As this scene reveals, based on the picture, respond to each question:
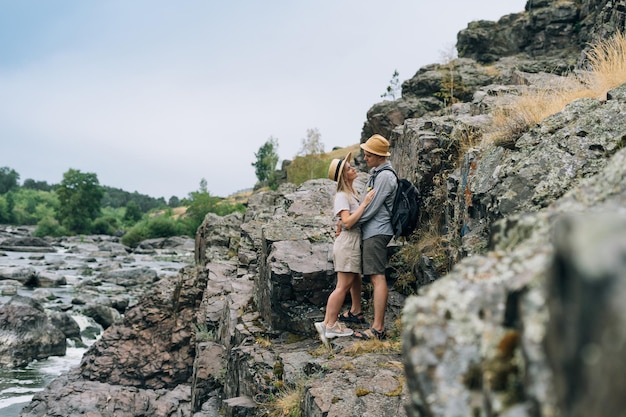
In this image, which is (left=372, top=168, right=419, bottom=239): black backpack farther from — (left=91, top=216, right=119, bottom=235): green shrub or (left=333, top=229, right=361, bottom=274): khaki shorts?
(left=91, top=216, right=119, bottom=235): green shrub

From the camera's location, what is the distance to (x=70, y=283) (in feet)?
125

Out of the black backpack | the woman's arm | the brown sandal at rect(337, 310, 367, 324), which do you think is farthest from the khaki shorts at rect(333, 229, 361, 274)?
the brown sandal at rect(337, 310, 367, 324)

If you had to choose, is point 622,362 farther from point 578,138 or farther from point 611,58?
point 611,58

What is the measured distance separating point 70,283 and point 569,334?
4164cm

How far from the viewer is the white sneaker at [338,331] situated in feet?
28.2

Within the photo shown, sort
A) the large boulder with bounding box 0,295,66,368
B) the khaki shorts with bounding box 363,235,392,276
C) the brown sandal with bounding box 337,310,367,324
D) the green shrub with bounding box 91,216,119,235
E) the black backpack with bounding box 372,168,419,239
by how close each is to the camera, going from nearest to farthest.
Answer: the khaki shorts with bounding box 363,235,392,276 → the black backpack with bounding box 372,168,419,239 → the brown sandal with bounding box 337,310,367,324 → the large boulder with bounding box 0,295,66,368 → the green shrub with bounding box 91,216,119,235

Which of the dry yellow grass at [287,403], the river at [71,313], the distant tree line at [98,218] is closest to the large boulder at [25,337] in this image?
the river at [71,313]

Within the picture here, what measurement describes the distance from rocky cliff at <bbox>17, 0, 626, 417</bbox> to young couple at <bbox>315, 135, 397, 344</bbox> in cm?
42

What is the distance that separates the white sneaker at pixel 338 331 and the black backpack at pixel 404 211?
6.23ft

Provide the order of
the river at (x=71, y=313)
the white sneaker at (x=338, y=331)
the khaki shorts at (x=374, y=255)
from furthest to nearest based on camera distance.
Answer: the river at (x=71, y=313) → the white sneaker at (x=338, y=331) → the khaki shorts at (x=374, y=255)

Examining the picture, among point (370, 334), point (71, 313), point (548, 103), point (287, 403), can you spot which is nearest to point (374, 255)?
point (370, 334)

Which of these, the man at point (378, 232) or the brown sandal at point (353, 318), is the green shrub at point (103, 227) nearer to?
the brown sandal at point (353, 318)

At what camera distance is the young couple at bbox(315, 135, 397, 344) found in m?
8.22

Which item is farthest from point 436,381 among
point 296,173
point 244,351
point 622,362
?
point 296,173
